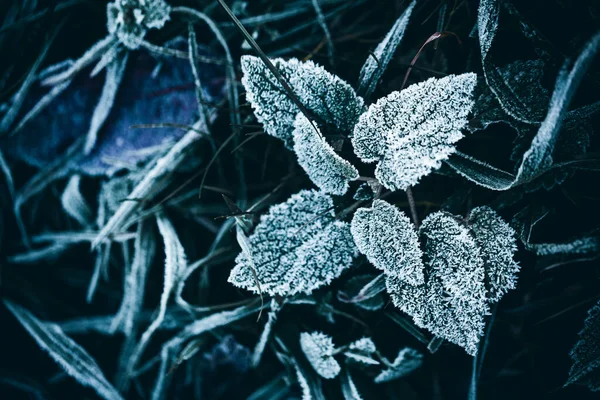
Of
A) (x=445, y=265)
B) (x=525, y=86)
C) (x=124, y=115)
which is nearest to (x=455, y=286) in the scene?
(x=445, y=265)

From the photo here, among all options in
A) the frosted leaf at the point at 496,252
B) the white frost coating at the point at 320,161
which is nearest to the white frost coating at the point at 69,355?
the white frost coating at the point at 320,161

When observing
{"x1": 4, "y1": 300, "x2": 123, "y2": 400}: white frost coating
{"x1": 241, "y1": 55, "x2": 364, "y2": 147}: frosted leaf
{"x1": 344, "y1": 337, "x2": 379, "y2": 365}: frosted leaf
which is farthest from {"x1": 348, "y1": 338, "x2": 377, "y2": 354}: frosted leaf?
{"x1": 4, "y1": 300, "x2": 123, "y2": 400}: white frost coating

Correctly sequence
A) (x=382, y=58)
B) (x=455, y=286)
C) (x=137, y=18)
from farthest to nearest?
(x=137, y=18) → (x=382, y=58) → (x=455, y=286)

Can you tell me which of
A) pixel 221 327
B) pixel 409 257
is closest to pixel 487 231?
pixel 409 257

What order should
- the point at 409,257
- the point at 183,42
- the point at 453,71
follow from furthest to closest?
the point at 183,42 < the point at 453,71 < the point at 409,257

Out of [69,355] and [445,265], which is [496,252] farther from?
[69,355]

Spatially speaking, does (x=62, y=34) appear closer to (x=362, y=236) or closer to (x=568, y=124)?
(x=362, y=236)

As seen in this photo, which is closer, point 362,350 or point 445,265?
point 445,265
